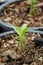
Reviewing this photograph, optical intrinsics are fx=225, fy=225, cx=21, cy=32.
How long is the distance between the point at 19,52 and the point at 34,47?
0.09 meters

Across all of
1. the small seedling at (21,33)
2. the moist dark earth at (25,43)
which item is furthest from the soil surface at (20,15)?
the small seedling at (21,33)

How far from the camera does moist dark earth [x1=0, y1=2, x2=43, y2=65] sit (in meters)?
1.15

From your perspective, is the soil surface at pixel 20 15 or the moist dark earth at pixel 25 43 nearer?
the moist dark earth at pixel 25 43

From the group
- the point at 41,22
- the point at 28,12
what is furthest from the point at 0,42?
the point at 28,12

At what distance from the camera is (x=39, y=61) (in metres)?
1.14

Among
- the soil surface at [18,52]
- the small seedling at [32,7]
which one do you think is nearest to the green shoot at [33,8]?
the small seedling at [32,7]

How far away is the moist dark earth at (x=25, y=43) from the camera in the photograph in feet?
3.77

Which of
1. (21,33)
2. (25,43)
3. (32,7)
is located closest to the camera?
(21,33)

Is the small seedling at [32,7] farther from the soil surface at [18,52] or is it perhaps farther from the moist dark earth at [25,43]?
the soil surface at [18,52]

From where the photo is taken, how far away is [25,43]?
4.17 ft

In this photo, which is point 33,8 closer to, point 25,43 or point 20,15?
point 20,15

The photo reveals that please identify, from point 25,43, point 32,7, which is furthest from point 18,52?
point 32,7

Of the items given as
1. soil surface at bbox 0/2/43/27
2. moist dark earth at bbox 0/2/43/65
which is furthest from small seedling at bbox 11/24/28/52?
soil surface at bbox 0/2/43/27

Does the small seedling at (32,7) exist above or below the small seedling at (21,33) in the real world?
above
